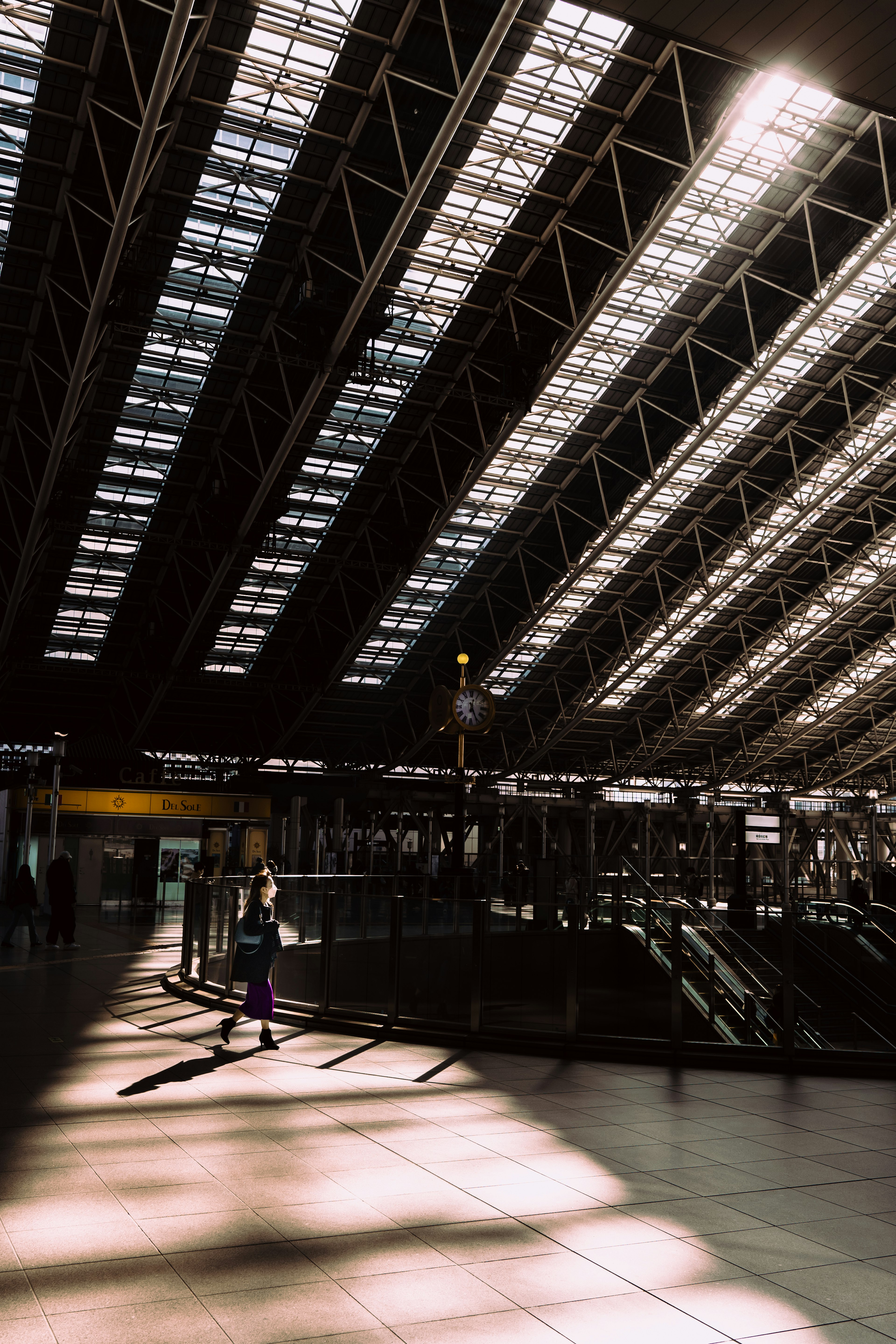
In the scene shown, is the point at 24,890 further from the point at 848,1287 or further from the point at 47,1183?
the point at 848,1287

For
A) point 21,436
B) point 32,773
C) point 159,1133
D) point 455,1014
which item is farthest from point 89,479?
point 159,1133

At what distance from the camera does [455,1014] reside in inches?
467

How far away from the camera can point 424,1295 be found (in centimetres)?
490

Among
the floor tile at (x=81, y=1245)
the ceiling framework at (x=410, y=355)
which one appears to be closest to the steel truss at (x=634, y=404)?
the ceiling framework at (x=410, y=355)

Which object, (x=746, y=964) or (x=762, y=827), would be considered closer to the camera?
(x=746, y=964)

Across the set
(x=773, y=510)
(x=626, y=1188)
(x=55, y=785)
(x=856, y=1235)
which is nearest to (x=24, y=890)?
(x=55, y=785)

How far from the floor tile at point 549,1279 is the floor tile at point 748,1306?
272 mm

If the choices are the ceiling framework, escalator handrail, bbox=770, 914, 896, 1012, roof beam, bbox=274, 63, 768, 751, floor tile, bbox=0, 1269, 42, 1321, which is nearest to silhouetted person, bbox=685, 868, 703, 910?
escalator handrail, bbox=770, 914, 896, 1012

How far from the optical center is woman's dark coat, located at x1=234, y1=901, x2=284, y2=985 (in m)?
11.3

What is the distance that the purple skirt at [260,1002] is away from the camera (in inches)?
436

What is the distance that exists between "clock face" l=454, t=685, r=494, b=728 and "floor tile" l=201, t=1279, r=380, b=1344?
17.7 metres

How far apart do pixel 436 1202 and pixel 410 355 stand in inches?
997

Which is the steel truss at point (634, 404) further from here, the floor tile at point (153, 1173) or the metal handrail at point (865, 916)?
the floor tile at point (153, 1173)

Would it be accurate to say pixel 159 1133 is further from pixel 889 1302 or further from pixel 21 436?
pixel 21 436
